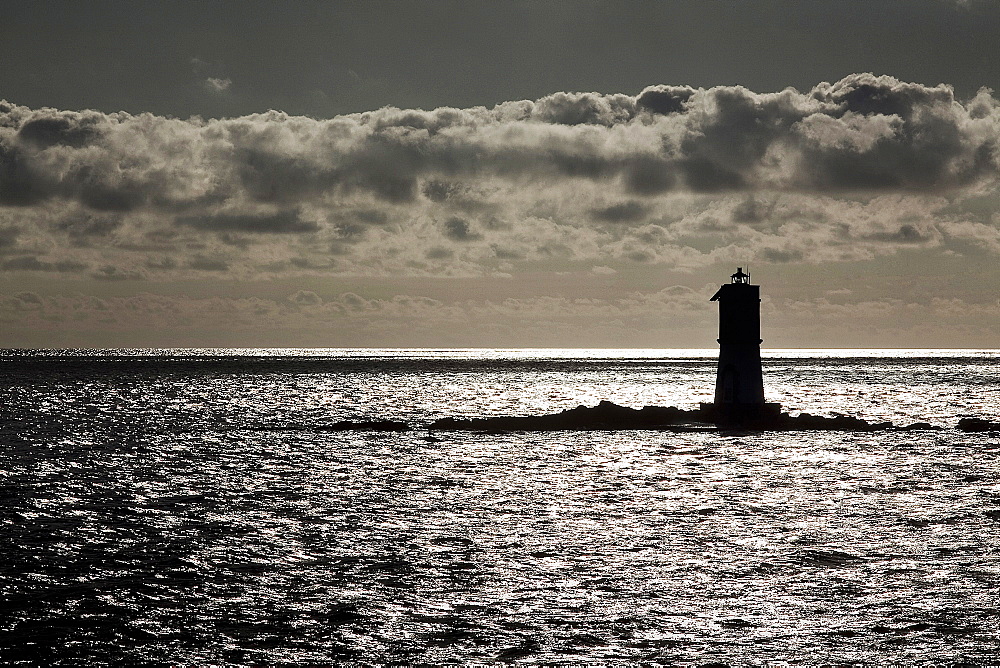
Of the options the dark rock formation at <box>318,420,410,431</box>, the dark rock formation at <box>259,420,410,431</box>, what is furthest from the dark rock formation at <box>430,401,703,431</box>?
the dark rock formation at <box>259,420,410,431</box>

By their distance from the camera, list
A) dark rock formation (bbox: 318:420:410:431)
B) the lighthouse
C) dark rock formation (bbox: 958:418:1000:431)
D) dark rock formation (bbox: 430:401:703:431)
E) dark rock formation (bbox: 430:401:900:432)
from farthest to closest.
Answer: dark rock formation (bbox: 430:401:703:431), dark rock formation (bbox: 318:420:410:431), dark rock formation (bbox: 958:418:1000:431), dark rock formation (bbox: 430:401:900:432), the lighthouse

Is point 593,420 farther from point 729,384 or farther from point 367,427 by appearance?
point 367,427

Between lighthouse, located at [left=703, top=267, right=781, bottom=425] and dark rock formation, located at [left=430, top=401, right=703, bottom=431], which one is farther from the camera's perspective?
dark rock formation, located at [left=430, top=401, right=703, bottom=431]

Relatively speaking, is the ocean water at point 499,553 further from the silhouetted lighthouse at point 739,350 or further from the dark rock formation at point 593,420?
the dark rock formation at point 593,420

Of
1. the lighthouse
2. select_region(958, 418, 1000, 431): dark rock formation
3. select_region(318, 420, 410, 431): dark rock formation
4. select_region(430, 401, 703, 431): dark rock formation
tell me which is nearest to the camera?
the lighthouse

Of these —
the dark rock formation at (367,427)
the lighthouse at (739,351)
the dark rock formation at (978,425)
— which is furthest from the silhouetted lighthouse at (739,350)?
the dark rock formation at (367,427)

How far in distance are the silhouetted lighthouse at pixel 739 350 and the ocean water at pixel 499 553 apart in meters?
3.95

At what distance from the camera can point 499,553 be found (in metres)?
25.2

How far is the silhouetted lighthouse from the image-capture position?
57094 mm

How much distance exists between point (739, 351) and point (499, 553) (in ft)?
117

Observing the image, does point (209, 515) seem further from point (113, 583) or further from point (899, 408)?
point (899, 408)

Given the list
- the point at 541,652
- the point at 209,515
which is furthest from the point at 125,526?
the point at 541,652

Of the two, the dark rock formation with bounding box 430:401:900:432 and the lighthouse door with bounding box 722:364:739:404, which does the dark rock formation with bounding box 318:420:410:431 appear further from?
the lighthouse door with bounding box 722:364:739:404

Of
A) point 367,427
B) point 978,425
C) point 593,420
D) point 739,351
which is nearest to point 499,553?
point 739,351
